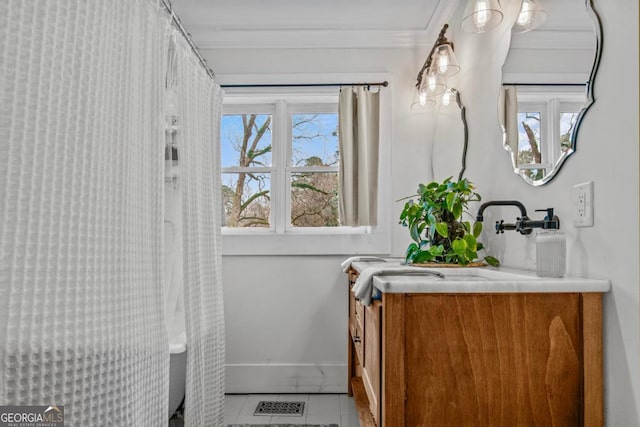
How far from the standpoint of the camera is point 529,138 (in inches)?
54.2

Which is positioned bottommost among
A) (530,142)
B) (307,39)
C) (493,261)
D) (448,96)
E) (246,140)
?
(493,261)

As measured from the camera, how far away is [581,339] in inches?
39.2

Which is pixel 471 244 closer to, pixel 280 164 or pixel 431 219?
pixel 431 219

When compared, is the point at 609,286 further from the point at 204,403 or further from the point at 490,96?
the point at 204,403

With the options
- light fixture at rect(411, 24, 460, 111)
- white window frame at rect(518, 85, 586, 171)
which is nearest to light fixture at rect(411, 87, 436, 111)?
light fixture at rect(411, 24, 460, 111)

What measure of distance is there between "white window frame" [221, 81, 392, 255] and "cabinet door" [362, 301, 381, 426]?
1.12 metres

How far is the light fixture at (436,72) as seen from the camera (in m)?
2.03

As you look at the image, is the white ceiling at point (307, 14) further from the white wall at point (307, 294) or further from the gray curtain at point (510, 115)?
the gray curtain at point (510, 115)

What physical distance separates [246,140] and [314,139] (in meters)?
0.48

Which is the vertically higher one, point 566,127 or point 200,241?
point 566,127

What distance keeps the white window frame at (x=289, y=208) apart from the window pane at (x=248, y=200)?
0.05 m

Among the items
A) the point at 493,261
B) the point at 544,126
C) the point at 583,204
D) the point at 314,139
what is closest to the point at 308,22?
the point at 314,139

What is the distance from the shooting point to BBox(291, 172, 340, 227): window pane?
8.85 ft

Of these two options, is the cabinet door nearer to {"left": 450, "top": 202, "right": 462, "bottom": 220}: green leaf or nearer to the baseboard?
{"left": 450, "top": 202, "right": 462, "bottom": 220}: green leaf
